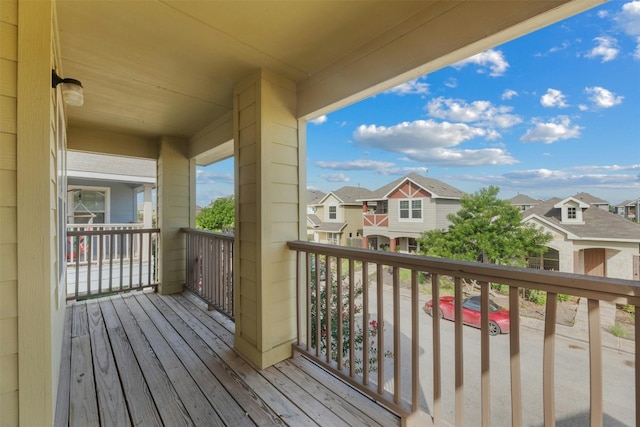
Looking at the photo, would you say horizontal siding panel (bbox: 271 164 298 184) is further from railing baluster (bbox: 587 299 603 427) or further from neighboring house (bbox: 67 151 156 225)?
neighboring house (bbox: 67 151 156 225)

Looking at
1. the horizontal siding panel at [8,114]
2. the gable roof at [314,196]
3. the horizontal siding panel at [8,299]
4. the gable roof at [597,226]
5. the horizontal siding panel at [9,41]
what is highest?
the horizontal siding panel at [9,41]

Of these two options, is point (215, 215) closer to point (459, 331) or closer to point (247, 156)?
point (247, 156)

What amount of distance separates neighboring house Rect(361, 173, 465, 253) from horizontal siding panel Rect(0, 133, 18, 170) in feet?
6.61

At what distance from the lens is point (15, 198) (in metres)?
1.12

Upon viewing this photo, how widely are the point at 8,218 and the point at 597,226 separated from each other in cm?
256

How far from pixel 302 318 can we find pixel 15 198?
1.86m

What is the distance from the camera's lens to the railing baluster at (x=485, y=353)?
3.96 ft

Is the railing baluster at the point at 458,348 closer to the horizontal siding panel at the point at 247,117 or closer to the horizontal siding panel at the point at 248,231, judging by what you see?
the horizontal siding panel at the point at 248,231

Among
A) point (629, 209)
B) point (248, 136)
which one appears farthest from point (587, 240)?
point (248, 136)

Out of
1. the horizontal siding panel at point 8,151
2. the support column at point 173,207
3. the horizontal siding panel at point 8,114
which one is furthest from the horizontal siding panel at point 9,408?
the support column at point 173,207

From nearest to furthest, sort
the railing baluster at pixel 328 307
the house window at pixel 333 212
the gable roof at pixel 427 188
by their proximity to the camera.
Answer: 1. the railing baluster at pixel 328 307
2. the gable roof at pixel 427 188
3. the house window at pixel 333 212

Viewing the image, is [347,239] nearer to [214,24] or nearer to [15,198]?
[214,24]

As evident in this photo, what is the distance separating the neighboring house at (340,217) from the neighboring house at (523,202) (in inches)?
40.9

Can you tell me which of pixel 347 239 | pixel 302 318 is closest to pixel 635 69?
pixel 347 239
